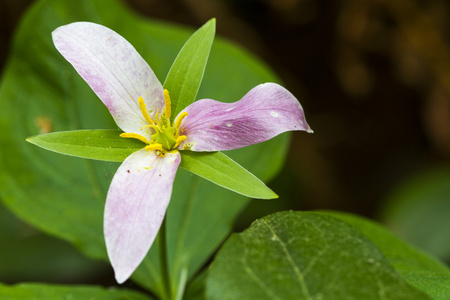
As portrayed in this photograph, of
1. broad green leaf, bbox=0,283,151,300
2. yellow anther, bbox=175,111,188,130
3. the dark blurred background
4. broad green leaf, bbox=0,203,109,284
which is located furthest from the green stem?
the dark blurred background

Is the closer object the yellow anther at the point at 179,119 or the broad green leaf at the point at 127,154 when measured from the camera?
the broad green leaf at the point at 127,154

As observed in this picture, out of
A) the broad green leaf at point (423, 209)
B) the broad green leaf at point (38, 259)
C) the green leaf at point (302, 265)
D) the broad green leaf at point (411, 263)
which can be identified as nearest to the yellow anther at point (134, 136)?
the green leaf at point (302, 265)

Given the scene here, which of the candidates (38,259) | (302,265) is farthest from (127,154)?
(38,259)

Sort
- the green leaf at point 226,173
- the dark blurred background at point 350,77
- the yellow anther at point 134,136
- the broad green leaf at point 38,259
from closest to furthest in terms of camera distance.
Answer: the green leaf at point 226,173, the yellow anther at point 134,136, the broad green leaf at point 38,259, the dark blurred background at point 350,77

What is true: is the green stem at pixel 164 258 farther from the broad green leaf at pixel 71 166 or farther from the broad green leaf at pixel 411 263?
the broad green leaf at pixel 411 263

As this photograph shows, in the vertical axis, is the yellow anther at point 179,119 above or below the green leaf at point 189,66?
below

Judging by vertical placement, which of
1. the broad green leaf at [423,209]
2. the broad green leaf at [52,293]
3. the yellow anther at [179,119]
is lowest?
the broad green leaf at [52,293]

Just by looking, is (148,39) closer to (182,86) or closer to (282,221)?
(182,86)
